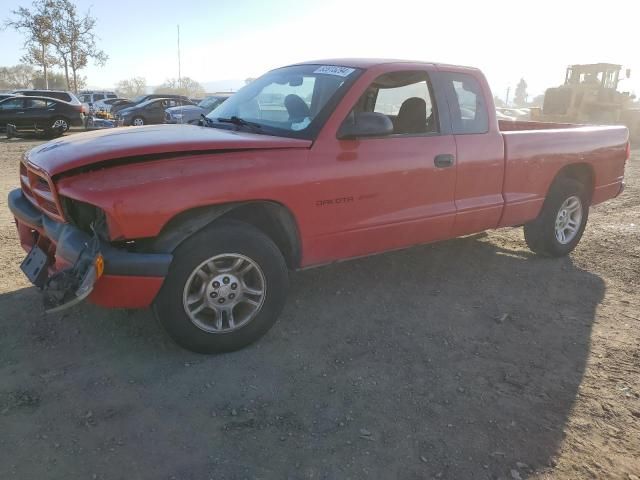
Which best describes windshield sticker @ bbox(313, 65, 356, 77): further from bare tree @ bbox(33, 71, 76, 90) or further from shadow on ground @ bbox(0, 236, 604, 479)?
bare tree @ bbox(33, 71, 76, 90)

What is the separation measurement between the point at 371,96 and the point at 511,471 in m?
2.93

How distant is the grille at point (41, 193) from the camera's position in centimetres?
301

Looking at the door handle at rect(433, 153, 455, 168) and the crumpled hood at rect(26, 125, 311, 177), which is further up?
the crumpled hood at rect(26, 125, 311, 177)

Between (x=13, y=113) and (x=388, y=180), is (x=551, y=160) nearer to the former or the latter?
(x=388, y=180)

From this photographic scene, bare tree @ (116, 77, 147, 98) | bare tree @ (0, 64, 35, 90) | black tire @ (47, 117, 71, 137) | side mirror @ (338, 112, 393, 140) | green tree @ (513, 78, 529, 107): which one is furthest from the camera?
green tree @ (513, 78, 529, 107)

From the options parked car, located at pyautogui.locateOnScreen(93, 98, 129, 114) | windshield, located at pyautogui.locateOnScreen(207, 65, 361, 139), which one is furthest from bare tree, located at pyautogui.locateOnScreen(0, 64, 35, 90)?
windshield, located at pyautogui.locateOnScreen(207, 65, 361, 139)

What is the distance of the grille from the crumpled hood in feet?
0.33

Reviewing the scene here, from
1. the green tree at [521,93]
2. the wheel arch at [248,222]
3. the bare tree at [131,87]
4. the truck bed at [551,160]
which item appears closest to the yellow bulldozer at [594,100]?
the truck bed at [551,160]

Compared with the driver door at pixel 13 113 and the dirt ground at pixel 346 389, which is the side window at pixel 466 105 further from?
the driver door at pixel 13 113

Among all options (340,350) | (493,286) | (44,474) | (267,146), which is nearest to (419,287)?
(493,286)

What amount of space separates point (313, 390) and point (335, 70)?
2.33 metres

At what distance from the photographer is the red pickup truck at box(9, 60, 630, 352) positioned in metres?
2.87

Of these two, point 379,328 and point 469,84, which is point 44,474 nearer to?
point 379,328

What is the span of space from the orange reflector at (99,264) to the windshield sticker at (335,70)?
213cm
